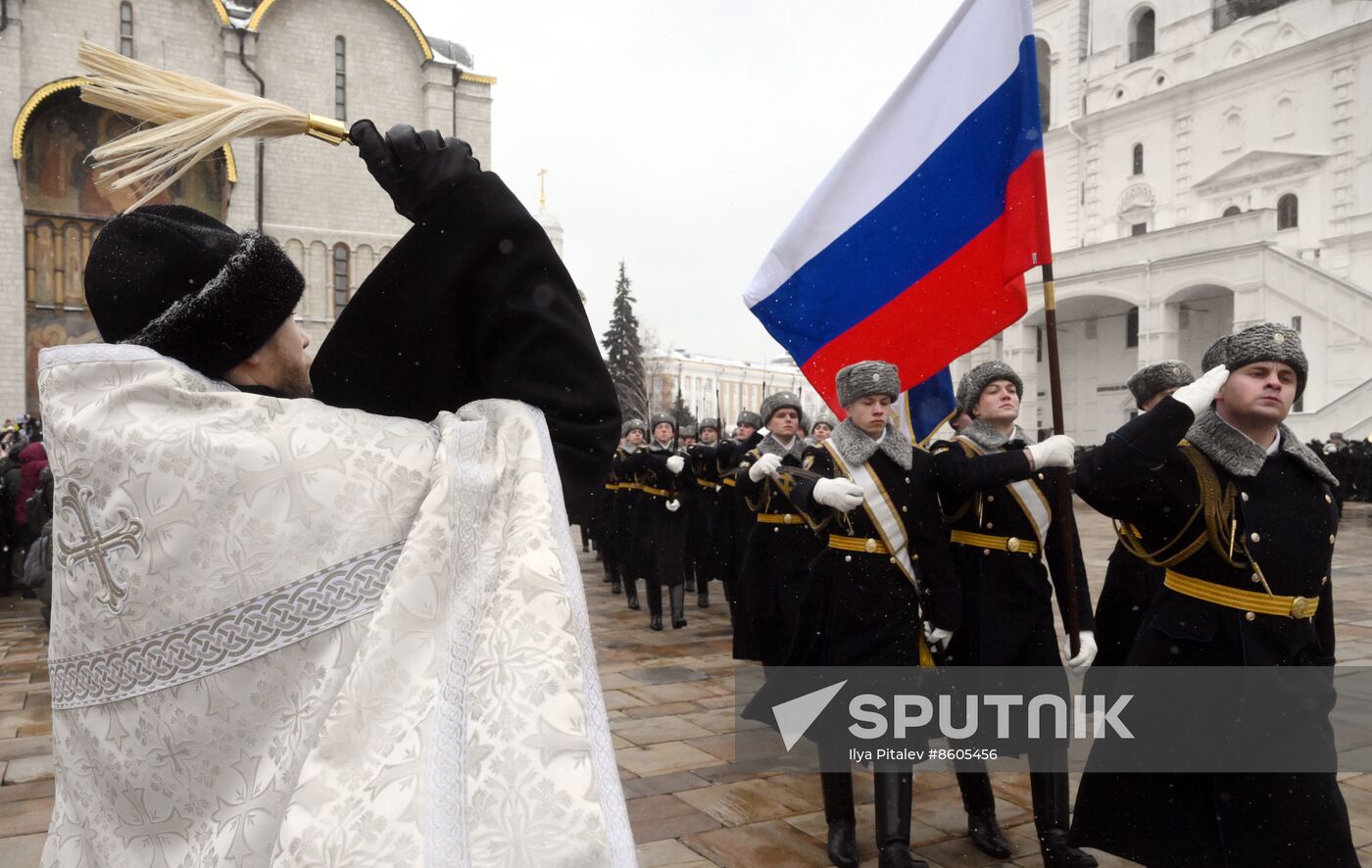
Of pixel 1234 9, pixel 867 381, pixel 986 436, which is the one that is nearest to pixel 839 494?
pixel 867 381

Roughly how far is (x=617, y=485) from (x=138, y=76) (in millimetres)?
9637

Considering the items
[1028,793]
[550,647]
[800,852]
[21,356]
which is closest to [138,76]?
[550,647]

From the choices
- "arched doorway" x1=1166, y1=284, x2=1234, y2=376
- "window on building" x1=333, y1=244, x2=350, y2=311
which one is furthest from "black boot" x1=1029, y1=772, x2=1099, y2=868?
"arched doorway" x1=1166, y1=284, x2=1234, y2=376

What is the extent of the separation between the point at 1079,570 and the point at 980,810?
1001mm

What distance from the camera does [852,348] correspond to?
4.66 meters

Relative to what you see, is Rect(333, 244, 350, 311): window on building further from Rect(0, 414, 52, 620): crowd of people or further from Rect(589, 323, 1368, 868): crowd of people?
Rect(589, 323, 1368, 868): crowd of people

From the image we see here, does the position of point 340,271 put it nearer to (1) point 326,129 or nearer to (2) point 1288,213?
(1) point 326,129

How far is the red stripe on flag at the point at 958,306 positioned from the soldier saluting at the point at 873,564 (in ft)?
1.00

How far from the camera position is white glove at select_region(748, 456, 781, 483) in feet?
19.4

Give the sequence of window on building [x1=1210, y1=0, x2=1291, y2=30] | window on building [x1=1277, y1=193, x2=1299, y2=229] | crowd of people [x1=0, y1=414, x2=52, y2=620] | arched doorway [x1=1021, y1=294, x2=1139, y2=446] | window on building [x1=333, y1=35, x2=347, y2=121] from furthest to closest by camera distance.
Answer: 1. window on building [x1=1210, y1=0, x2=1291, y2=30]
2. window on building [x1=1277, y1=193, x2=1299, y2=229]
3. arched doorway [x1=1021, y1=294, x2=1139, y2=446]
4. window on building [x1=333, y1=35, x2=347, y2=121]
5. crowd of people [x1=0, y1=414, x2=52, y2=620]

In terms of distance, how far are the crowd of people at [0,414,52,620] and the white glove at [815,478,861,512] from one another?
5.45 metres

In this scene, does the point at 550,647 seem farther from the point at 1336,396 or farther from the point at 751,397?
the point at 751,397

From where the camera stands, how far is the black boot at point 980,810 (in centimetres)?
391

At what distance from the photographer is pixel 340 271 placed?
92.5ft
